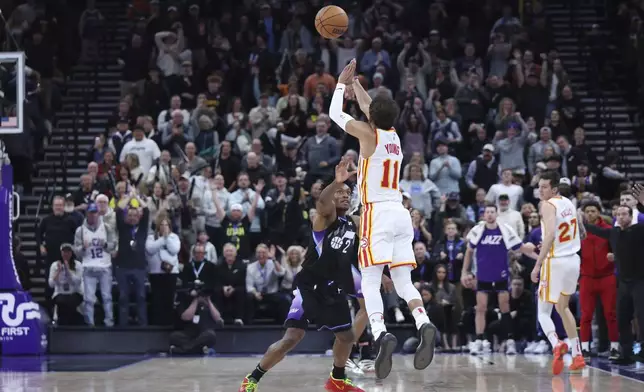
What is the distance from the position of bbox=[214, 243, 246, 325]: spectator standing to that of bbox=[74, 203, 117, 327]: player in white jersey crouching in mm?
1744

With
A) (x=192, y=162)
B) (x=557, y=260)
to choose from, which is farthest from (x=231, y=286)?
(x=557, y=260)

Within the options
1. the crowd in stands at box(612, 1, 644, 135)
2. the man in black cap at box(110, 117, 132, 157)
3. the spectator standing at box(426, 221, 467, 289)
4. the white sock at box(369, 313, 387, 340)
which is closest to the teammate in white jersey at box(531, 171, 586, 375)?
the white sock at box(369, 313, 387, 340)

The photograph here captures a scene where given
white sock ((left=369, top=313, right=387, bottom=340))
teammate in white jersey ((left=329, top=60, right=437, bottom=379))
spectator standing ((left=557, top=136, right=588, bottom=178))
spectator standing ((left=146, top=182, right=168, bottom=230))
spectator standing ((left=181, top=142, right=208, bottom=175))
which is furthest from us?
spectator standing ((left=557, top=136, right=588, bottom=178))

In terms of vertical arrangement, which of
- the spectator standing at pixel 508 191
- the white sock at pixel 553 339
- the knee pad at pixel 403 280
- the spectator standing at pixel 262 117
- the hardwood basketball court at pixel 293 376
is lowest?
the hardwood basketball court at pixel 293 376

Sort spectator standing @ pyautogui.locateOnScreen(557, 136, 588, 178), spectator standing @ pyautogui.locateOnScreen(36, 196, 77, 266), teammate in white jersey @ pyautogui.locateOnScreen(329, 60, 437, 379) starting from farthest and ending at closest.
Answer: spectator standing @ pyautogui.locateOnScreen(557, 136, 588, 178) → spectator standing @ pyautogui.locateOnScreen(36, 196, 77, 266) → teammate in white jersey @ pyautogui.locateOnScreen(329, 60, 437, 379)

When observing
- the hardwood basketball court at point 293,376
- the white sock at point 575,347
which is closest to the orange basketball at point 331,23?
the hardwood basketball court at point 293,376

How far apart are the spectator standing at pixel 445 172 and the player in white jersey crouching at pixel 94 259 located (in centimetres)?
574

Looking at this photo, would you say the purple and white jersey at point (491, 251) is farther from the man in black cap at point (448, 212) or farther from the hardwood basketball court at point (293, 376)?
the hardwood basketball court at point (293, 376)

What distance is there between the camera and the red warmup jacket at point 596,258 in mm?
15305

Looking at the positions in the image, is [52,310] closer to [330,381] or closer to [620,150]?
[330,381]

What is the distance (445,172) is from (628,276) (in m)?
5.34

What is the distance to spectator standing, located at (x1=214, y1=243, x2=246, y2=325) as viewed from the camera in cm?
1708

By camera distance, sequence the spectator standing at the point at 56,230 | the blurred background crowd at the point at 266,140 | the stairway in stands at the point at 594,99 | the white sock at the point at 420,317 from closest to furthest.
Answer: the white sock at the point at 420,317 < the blurred background crowd at the point at 266,140 < the spectator standing at the point at 56,230 < the stairway in stands at the point at 594,99

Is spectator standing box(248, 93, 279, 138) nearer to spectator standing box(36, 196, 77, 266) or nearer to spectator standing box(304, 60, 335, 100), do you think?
spectator standing box(304, 60, 335, 100)
